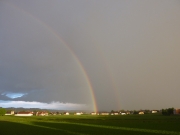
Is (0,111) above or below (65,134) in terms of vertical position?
above

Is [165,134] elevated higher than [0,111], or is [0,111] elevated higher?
[0,111]

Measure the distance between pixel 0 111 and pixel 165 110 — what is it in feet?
308

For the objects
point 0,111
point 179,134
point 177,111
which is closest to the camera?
point 179,134

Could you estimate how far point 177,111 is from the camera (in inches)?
5049

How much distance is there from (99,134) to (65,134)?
162 inches

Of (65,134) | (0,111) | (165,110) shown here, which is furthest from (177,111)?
(65,134)

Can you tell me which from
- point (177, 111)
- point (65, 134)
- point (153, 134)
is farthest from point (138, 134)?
point (177, 111)

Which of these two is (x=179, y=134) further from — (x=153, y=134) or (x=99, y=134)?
(x=99, y=134)

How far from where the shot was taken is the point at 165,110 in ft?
433

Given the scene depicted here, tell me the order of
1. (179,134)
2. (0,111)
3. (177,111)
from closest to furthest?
(179,134) → (177,111) → (0,111)

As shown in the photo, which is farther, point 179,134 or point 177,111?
point 177,111

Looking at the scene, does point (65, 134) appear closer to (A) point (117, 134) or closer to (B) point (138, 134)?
(A) point (117, 134)

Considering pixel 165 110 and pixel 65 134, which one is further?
pixel 165 110

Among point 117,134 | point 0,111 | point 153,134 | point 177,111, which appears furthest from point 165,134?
point 0,111
